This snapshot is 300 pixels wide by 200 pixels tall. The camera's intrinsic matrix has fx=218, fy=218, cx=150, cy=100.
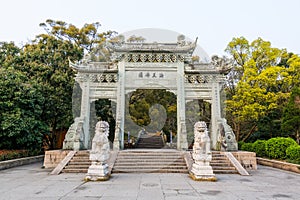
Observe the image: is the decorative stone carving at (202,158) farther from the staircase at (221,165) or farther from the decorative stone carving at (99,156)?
Result: the decorative stone carving at (99,156)

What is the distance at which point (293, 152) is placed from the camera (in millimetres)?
8461

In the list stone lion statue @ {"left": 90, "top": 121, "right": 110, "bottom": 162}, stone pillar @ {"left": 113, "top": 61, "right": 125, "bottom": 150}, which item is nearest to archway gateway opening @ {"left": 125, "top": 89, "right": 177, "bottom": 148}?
stone pillar @ {"left": 113, "top": 61, "right": 125, "bottom": 150}

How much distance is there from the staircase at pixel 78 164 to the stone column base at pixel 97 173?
1.44m

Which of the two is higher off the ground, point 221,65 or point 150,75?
point 221,65

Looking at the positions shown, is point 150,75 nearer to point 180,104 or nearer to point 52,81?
point 180,104

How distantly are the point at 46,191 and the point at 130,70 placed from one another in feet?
22.2

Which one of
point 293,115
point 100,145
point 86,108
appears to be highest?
point 86,108

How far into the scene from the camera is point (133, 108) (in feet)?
49.7

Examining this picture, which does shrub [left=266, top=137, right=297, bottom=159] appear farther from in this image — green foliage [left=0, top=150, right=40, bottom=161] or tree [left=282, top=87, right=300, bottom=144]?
green foliage [left=0, top=150, right=40, bottom=161]

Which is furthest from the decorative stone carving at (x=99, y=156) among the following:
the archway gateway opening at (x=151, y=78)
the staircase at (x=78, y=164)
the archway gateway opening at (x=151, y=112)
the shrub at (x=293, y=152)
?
the archway gateway opening at (x=151, y=112)

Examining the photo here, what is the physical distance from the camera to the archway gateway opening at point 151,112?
14984 millimetres

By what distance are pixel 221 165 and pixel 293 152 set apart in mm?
3036

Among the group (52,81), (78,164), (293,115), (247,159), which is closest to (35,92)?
(52,81)

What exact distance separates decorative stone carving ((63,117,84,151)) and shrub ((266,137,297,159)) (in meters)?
8.42
